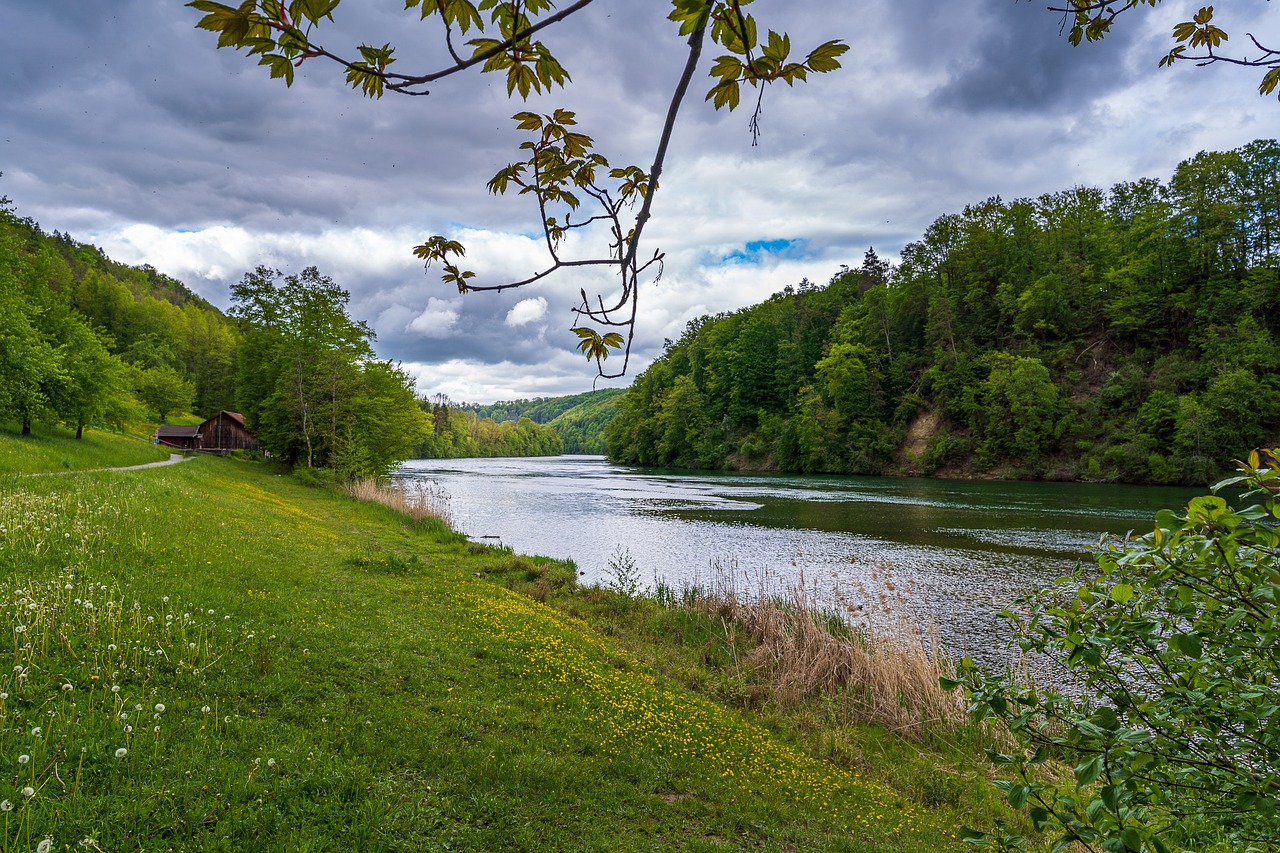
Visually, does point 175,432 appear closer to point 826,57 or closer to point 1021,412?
point 826,57

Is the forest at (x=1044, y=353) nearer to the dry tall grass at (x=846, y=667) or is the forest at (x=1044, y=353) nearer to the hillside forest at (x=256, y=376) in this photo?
the dry tall grass at (x=846, y=667)

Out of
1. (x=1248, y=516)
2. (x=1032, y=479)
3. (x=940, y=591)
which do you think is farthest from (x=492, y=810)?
(x=1032, y=479)

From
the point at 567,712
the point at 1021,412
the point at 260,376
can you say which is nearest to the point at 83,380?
the point at 260,376

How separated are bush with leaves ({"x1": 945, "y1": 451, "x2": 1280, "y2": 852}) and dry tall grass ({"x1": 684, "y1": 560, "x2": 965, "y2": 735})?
6539mm

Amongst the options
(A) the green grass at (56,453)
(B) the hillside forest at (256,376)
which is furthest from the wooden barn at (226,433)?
(A) the green grass at (56,453)

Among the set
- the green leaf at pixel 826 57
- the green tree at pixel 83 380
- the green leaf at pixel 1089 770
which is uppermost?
the green tree at pixel 83 380

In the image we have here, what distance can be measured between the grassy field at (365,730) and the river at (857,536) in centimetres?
316

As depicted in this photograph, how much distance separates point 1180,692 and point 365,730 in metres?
5.49

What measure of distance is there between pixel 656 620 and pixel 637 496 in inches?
1085

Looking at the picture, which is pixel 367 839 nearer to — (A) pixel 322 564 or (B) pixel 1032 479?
(A) pixel 322 564

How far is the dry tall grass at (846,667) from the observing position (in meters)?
8.58

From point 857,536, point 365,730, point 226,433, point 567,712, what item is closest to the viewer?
point 365,730

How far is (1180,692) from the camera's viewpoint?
222 cm

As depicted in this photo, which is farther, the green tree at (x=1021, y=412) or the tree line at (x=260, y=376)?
the green tree at (x=1021, y=412)
